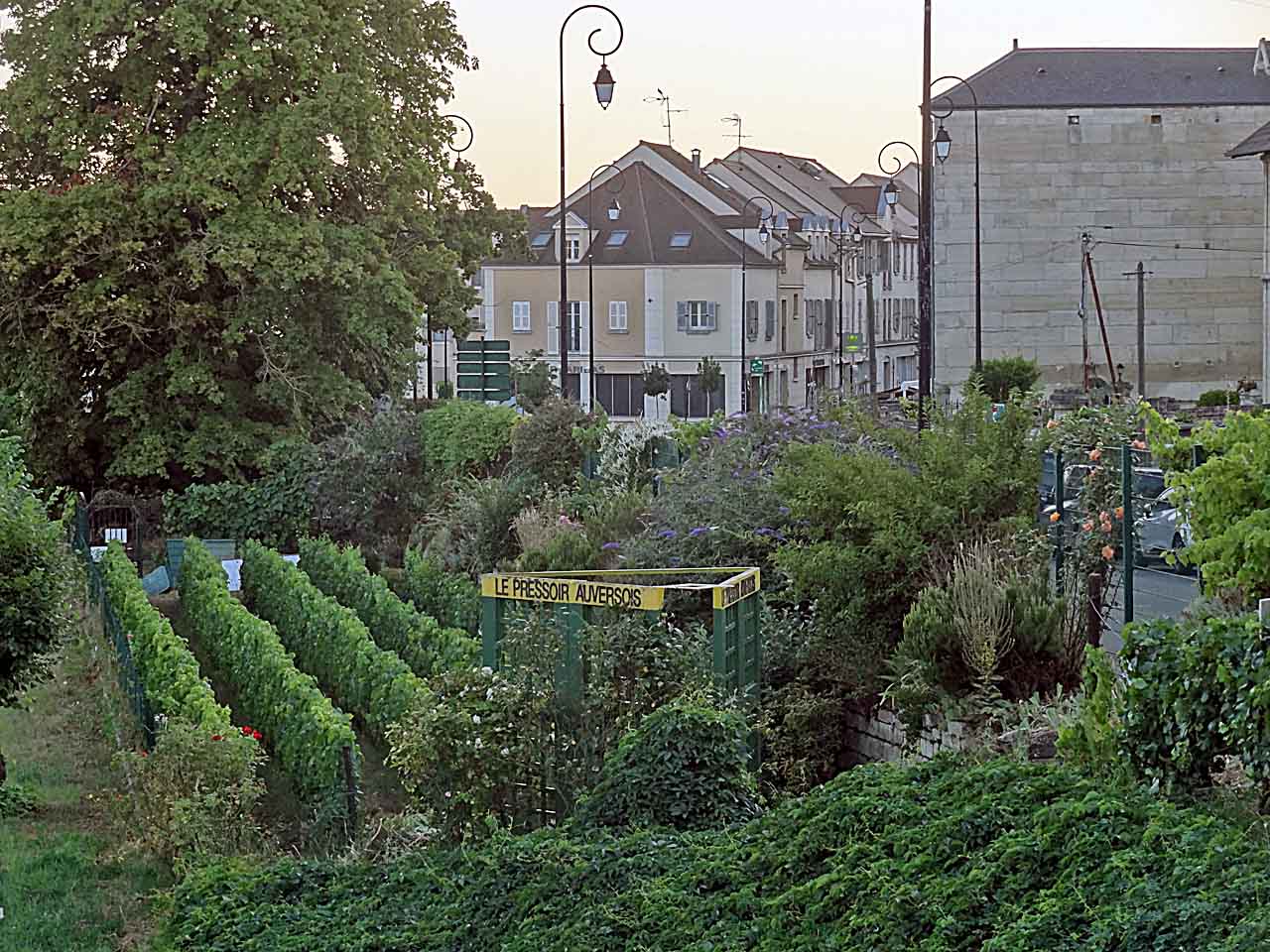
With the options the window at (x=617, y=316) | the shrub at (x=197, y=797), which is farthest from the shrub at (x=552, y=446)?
the window at (x=617, y=316)

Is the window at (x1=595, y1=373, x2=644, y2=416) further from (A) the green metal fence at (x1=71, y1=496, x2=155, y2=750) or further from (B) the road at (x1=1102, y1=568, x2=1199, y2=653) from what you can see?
(B) the road at (x1=1102, y1=568, x2=1199, y2=653)

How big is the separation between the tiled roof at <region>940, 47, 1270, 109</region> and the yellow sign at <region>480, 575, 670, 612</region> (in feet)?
147

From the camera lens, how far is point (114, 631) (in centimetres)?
1925

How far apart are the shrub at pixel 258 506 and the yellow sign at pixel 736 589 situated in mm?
18214

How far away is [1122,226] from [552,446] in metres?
35.6

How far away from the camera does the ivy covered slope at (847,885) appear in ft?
20.3

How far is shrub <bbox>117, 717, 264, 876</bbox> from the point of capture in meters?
12.0

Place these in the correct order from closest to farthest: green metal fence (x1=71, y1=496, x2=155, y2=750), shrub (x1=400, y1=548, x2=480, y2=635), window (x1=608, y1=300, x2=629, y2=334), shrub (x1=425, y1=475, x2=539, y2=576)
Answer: green metal fence (x1=71, y1=496, x2=155, y2=750) → shrub (x1=400, y1=548, x2=480, y2=635) → shrub (x1=425, y1=475, x2=539, y2=576) → window (x1=608, y1=300, x2=629, y2=334)

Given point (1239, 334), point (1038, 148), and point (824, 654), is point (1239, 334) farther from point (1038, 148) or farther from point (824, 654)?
point (824, 654)

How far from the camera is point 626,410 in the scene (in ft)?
208

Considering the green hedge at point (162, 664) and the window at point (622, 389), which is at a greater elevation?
the window at point (622, 389)

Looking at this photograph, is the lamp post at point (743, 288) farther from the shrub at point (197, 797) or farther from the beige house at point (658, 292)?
the shrub at point (197, 797)

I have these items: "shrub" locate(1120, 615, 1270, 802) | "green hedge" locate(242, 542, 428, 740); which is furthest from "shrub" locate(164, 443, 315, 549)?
"shrub" locate(1120, 615, 1270, 802)

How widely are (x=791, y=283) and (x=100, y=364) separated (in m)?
40.1
